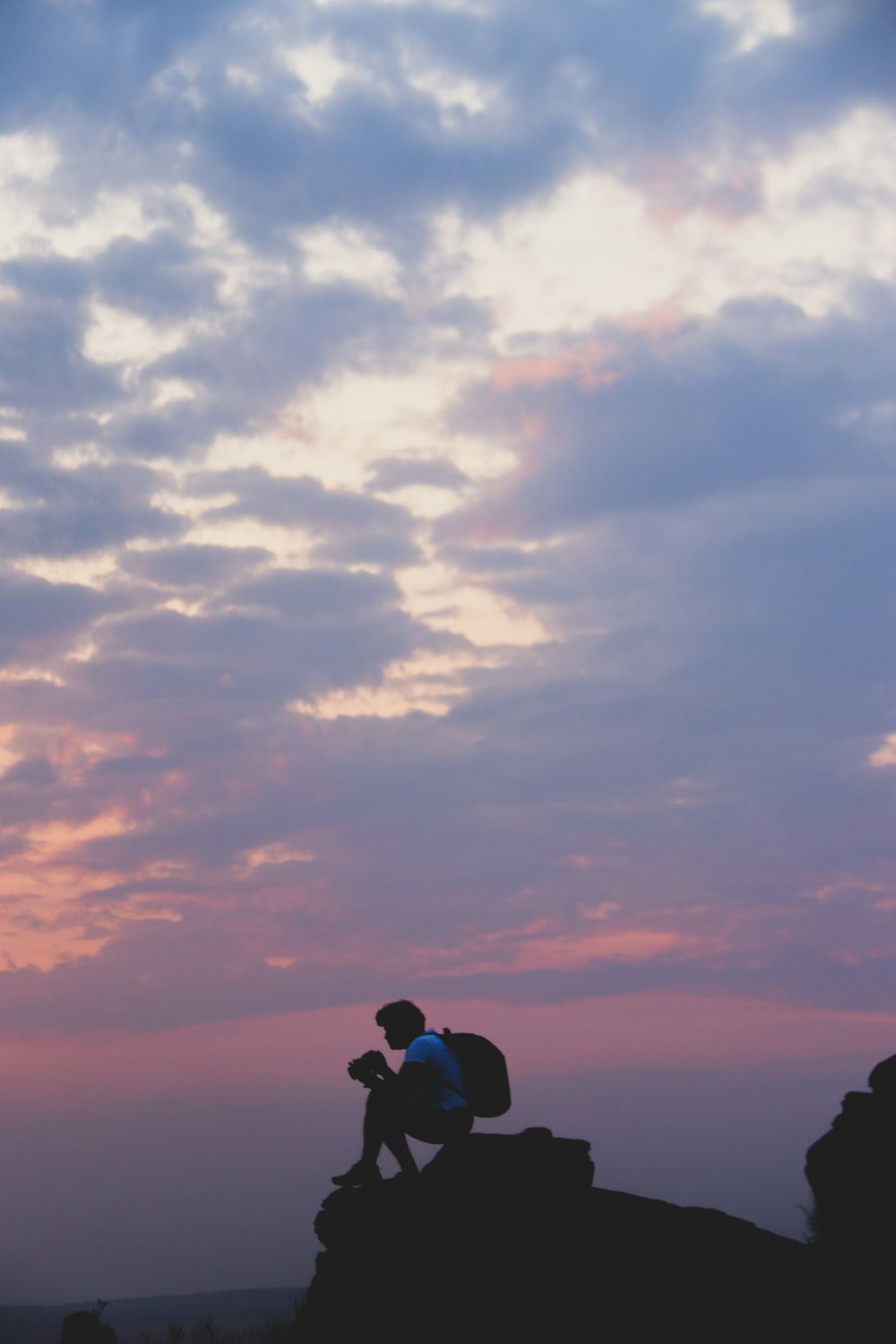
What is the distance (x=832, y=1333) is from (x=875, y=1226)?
121 centimetres

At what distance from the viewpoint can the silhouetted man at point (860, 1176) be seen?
12453 millimetres

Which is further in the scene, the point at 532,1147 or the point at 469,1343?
the point at 532,1147

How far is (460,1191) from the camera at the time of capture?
1376cm

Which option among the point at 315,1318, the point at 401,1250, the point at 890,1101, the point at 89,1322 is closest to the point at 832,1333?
the point at 890,1101

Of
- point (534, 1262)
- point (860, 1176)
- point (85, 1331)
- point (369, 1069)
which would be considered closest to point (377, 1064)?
point (369, 1069)

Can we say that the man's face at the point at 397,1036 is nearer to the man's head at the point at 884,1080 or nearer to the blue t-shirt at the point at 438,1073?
the blue t-shirt at the point at 438,1073

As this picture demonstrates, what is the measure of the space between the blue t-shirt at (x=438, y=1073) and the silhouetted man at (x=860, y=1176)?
356 centimetres

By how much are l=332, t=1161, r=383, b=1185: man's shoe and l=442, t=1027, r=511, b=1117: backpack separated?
3.79ft

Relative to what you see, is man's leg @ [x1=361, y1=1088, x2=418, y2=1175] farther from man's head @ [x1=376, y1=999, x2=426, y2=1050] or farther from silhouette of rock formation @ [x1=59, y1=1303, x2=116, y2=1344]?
silhouette of rock formation @ [x1=59, y1=1303, x2=116, y2=1344]

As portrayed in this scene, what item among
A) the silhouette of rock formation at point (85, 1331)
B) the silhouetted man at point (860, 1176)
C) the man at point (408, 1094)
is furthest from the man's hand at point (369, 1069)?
the silhouette of rock formation at point (85, 1331)

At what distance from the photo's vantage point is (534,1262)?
519 inches

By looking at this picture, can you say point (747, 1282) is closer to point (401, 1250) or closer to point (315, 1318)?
point (401, 1250)

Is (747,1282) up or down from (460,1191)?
down

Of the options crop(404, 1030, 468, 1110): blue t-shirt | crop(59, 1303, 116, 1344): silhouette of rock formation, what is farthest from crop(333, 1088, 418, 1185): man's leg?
crop(59, 1303, 116, 1344): silhouette of rock formation
